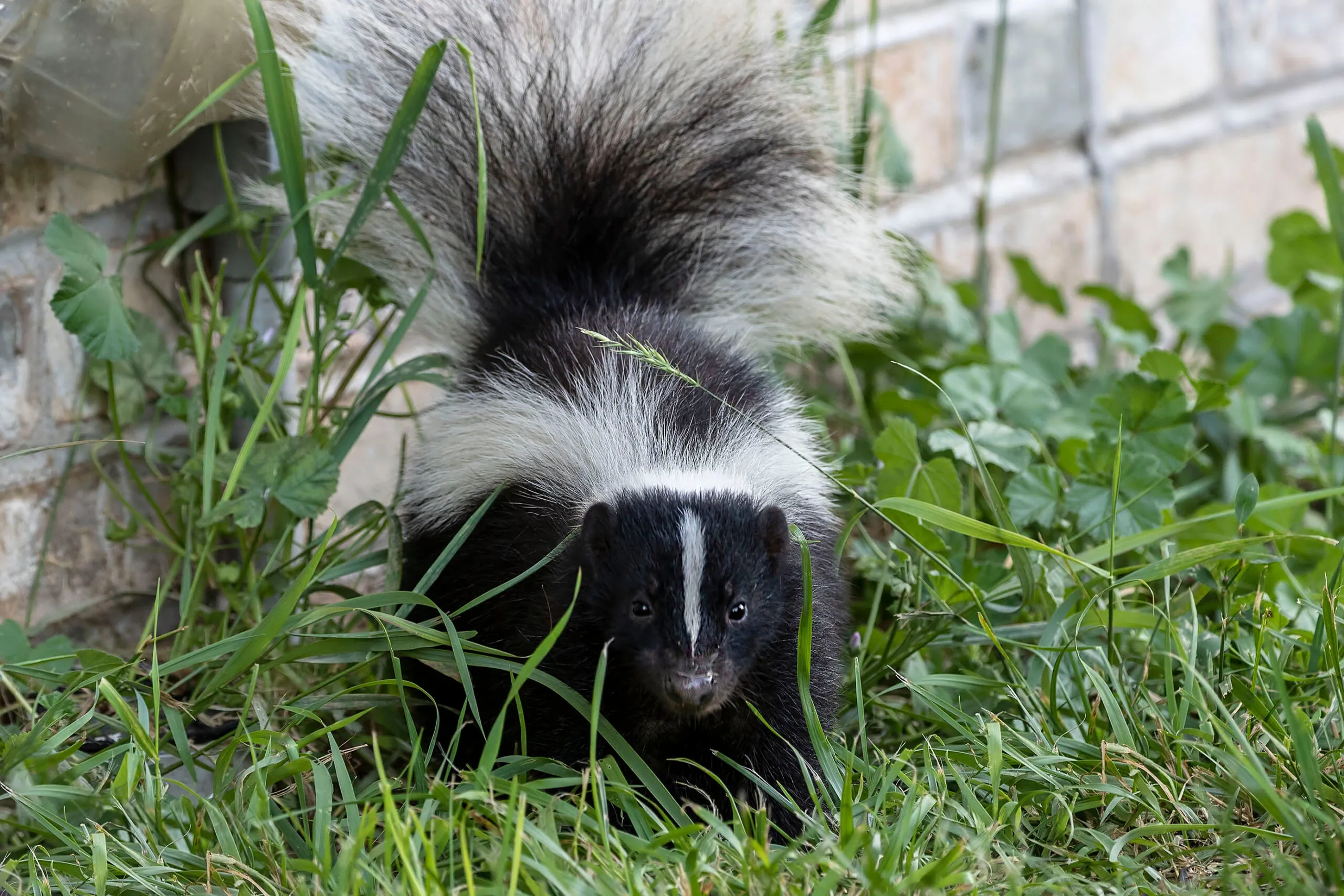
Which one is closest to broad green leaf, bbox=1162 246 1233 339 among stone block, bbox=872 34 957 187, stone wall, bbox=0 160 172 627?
stone block, bbox=872 34 957 187

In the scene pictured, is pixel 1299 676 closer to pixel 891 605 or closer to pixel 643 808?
pixel 891 605

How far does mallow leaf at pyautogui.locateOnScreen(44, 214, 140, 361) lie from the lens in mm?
2609

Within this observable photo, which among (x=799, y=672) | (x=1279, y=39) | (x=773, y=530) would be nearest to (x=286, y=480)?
(x=773, y=530)

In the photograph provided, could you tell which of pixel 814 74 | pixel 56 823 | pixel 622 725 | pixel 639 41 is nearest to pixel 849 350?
pixel 814 74

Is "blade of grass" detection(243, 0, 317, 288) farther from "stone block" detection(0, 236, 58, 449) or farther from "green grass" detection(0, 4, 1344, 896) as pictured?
"stone block" detection(0, 236, 58, 449)

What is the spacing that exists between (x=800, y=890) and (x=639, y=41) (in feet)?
→ 6.33

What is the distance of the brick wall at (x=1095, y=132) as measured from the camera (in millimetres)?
4266

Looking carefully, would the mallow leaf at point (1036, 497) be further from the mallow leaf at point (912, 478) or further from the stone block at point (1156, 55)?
the stone block at point (1156, 55)

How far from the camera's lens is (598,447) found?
257 centimetres

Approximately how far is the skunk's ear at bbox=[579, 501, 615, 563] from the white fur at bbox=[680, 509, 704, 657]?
0.45 ft

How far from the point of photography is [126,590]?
9.93ft

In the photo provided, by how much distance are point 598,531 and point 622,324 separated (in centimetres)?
Result: 61

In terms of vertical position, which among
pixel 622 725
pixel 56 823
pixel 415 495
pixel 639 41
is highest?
pixel 639 41

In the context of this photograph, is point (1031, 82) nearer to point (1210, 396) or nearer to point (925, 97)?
point (925, 97)
